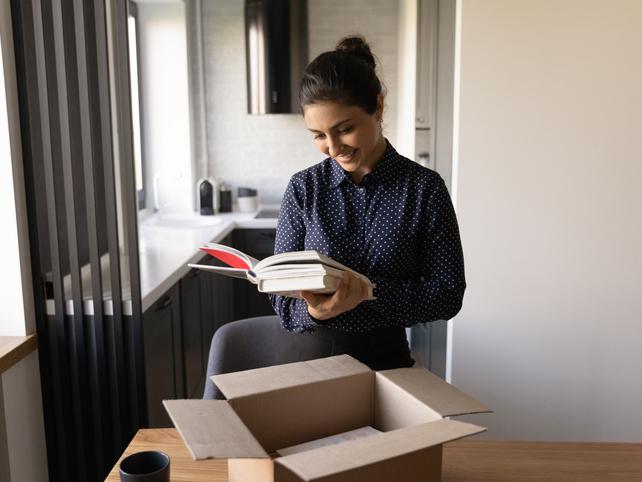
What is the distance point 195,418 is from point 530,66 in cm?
162

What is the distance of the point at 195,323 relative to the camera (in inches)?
120

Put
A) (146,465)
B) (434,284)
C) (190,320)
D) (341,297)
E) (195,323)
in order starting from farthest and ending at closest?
1. (195,323)
2. (190,320)
3. (434,284)
4. (341,297)
5. (146,465)

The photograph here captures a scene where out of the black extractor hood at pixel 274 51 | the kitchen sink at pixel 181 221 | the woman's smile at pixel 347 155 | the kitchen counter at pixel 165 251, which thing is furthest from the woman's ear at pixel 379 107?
the black extractor hood at pixel 274 51

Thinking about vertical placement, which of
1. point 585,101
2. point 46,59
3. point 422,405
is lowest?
point 422,405

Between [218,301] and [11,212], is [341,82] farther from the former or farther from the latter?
[218,301]

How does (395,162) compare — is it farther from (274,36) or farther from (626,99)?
(274,36)

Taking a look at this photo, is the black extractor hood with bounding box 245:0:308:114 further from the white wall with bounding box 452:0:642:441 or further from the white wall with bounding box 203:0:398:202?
the white wall with bounding box 452:0:642:441

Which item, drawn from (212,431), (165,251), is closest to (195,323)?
(165,251)

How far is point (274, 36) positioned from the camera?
160 inches

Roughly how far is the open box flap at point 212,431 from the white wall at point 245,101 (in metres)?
3.48

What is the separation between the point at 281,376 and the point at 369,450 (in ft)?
0.96

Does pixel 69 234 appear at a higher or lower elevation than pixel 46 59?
lower

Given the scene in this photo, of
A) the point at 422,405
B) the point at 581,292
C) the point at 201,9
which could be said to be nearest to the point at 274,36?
the point at 201,9

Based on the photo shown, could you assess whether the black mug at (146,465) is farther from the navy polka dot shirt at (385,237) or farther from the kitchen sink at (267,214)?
the kitchen sink at (267,214)
